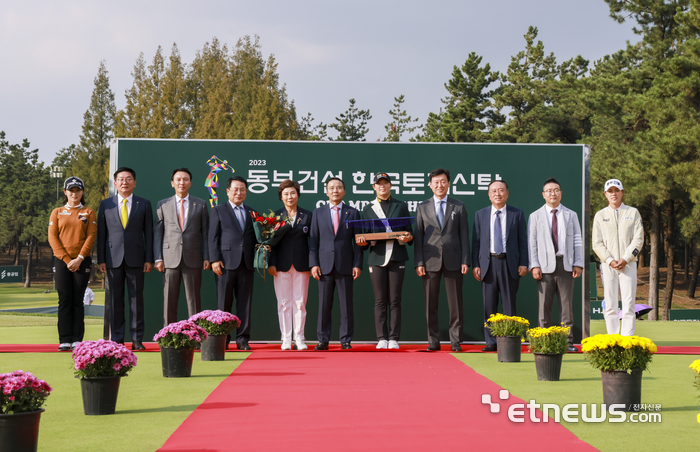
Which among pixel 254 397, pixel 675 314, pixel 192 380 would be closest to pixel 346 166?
pixel 192 380

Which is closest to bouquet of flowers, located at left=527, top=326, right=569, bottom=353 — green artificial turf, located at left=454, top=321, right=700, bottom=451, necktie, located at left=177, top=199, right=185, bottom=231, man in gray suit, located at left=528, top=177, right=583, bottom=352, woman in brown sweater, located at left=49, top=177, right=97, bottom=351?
green artificial turf, located at left=454, top=321, right=700, bottom=451

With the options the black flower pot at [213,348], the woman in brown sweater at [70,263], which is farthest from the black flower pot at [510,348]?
the woman in brown sweater at [70,263]

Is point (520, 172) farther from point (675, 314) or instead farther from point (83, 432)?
point (675, 314)

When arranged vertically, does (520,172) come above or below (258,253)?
above

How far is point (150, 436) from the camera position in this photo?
10.9 feet

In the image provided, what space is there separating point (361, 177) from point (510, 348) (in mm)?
2864

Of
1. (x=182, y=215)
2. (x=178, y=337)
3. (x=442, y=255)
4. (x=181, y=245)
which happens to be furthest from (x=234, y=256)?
(x=442, y=255)

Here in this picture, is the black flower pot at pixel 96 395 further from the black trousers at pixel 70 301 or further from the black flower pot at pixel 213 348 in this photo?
the black trousers at pixel 70 301

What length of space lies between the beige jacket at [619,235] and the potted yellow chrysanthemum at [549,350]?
2.54m

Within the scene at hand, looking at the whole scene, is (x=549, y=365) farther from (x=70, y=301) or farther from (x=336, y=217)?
(x=70, y=301)

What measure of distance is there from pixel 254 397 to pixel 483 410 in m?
1.45

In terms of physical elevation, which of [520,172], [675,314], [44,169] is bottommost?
[675,314]

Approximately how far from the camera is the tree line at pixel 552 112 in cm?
→ 1958

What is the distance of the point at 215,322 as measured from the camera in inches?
243
